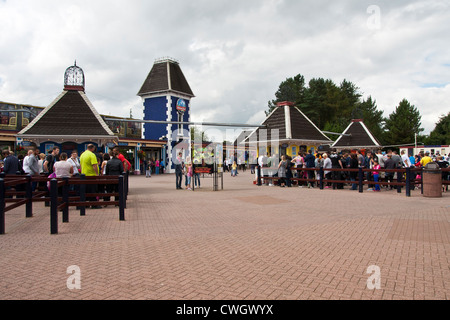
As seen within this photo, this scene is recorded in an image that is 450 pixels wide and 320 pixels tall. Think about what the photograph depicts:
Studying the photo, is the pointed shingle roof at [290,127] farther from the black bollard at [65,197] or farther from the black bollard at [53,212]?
the black bollard at [53,212]

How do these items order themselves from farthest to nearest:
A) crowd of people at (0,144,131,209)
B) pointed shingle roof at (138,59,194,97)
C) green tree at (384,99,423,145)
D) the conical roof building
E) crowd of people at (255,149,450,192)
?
1. green tree at (384,99,423,145)
2. pointed shingle roof at (138,59,194,97)
3. the conical roof building
4. crowd of people at (255,149,450,192)
5. crowd of people at (0,144,131,209)

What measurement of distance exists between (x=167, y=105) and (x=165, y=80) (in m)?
3.41

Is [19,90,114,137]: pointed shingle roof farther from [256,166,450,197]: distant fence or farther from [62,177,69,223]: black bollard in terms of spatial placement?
[62,177,69,223]: black bollard

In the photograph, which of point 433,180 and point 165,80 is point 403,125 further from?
point 433,180

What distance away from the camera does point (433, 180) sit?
12688 millimetres

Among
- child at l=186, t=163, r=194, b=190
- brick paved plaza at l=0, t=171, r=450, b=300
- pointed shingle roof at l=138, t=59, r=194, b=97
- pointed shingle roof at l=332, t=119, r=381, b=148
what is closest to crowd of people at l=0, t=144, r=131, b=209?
brick paved plaza at l=0, t=171, r=450, b=300

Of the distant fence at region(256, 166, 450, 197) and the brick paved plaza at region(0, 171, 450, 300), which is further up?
the distant fence at region(256, 166, 450, 197)

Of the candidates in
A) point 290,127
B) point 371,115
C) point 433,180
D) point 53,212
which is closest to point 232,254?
point 53,212

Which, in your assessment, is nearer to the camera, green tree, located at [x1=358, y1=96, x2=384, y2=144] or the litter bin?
the litter bin

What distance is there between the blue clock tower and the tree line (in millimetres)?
22335

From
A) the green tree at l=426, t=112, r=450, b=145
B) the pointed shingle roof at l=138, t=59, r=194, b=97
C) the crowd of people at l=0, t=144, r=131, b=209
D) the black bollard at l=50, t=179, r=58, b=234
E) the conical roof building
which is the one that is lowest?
the black bollard at l=50, t=179, r=58, b=234

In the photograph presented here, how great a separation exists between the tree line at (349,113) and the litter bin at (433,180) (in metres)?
44.0

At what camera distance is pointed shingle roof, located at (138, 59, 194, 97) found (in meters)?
40.3
